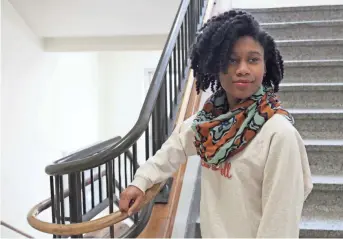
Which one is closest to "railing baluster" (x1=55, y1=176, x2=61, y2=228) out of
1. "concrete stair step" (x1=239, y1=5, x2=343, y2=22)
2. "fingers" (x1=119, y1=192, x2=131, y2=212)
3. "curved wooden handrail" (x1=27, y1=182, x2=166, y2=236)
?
"curved wooden handrail" (x1=27, y1=182, x2=166, y2=236)

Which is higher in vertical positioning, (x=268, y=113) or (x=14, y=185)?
(x=268, y=113)

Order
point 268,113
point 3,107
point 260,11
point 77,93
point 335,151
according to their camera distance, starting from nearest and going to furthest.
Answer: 1. point 268,113
2. point 335,151
3. point 260,11
4. point 3,107
5. point 77,93

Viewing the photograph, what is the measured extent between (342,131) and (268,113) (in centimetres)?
151

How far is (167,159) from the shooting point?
1.20m

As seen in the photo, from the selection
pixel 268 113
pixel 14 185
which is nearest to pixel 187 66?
pixel 268 113

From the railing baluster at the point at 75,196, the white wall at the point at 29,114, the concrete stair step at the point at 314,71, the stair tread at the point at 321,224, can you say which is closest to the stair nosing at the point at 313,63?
the concrete stair step at the point at 314,71

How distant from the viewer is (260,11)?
3.37 metres

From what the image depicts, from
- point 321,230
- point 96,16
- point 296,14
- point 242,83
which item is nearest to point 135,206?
point 242,83

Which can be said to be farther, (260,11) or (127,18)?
(127,18)

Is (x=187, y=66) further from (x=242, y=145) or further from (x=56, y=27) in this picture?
(x=56, y=27)

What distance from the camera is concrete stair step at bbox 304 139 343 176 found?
7.01ft

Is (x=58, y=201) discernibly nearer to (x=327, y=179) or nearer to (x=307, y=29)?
(x=327, y=179)

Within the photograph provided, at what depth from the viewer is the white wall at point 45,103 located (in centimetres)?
391

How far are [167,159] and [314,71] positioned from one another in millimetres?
1885
